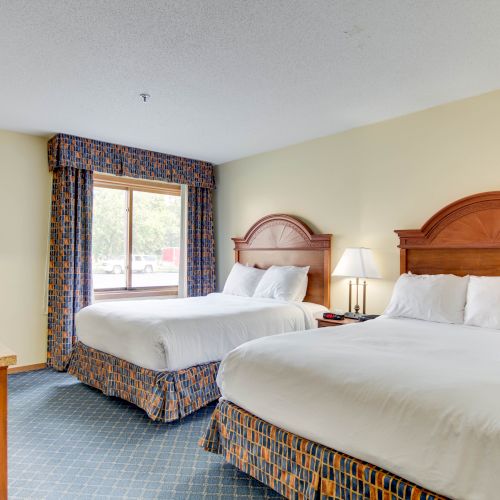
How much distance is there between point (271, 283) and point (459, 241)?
188 cm

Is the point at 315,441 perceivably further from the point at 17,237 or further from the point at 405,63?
the point at 17,237

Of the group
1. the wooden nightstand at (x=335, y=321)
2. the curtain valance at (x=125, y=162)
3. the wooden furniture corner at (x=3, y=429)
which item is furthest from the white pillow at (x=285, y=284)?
the wooden furniture corner at (x=3, y=429)

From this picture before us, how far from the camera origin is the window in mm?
4996

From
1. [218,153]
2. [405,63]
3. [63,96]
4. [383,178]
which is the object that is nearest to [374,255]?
[383,178]

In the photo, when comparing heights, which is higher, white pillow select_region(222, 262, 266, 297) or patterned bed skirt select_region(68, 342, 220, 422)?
white pillow select_region(222, 262, 266, 297)

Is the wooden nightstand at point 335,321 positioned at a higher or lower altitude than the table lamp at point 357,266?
lower

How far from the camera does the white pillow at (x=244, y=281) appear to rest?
4.64m

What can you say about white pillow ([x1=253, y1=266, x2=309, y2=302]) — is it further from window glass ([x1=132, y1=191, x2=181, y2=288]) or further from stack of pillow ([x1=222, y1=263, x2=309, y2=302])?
window glass ([x1=132, y1=191, x2=181, y2=288])

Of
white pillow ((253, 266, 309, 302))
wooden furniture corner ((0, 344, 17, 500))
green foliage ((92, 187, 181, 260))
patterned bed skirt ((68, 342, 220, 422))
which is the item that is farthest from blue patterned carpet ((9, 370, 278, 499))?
green foliage ((92, 187, 181, 260))

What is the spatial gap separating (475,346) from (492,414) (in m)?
0.92

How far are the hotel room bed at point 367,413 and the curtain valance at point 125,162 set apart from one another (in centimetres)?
318

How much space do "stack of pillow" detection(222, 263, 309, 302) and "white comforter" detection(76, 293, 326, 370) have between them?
19 cm

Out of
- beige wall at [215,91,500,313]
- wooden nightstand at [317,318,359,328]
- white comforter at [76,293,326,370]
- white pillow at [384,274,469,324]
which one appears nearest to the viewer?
white pillow at [384,274,469,324]

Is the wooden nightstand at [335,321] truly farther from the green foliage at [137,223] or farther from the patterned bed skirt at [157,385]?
the green foliage at [137,223]
